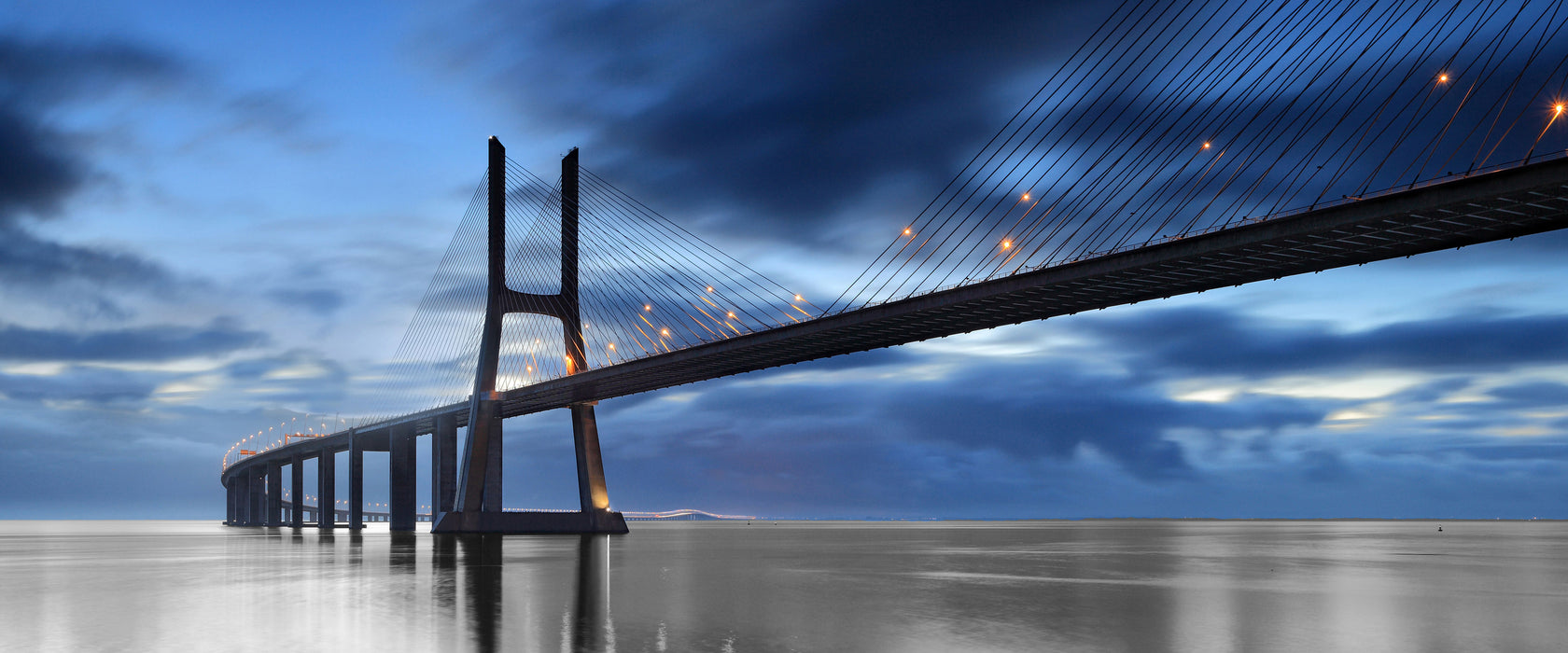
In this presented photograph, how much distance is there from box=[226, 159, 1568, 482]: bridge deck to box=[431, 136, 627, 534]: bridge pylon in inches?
460

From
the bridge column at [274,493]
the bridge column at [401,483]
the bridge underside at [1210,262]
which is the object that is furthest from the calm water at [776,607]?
the bridge column at [274,493]

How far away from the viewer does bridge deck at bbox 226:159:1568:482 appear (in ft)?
98.8

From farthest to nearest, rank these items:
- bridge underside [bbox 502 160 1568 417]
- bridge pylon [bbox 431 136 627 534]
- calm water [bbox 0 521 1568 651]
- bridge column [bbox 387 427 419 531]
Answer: bridge column [bbox 387 427 419 531] < bridge pylon [bbox 431 136 627 534] < bridge underside [bbox 502 160 1568 417] < calm water [bbox 0 521 1568 651]

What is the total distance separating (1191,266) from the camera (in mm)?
38281

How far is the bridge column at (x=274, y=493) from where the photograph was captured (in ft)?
502

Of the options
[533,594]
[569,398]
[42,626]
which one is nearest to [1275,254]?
[533,594]

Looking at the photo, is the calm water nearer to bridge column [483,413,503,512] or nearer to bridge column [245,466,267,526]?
bridge column [483,413,503,512]

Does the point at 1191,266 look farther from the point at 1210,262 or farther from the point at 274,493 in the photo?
the point at 274,493

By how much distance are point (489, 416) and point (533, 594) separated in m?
53.4

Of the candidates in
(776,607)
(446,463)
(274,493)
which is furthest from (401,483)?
(776,607)

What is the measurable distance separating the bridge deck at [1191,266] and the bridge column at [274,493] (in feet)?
342

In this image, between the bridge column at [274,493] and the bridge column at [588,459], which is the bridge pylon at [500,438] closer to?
the bridge column at [588,459]

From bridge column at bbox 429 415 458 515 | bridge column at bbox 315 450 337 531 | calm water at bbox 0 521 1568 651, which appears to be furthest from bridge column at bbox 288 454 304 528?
calm water at bbox 0 521 1568 651

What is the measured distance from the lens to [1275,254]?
3650cm
